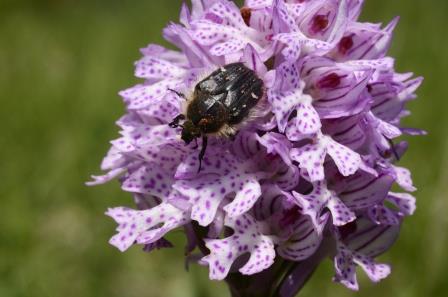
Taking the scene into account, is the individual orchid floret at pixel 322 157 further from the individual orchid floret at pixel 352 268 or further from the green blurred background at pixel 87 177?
the green blurred background at pixel 87 177

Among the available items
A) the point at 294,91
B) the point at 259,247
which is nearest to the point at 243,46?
the point at 294,91

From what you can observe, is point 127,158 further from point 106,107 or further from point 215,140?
point 106,107

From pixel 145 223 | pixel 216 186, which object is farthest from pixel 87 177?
pixel 216 186

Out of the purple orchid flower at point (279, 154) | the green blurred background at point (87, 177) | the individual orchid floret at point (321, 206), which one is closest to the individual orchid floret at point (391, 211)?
the purple orchid flower at point (279, 154)

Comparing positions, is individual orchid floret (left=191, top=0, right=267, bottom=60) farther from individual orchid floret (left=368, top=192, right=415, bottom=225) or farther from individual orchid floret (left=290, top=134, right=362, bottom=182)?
individual orchid floret (left=368, top=192, right=415, bottom=225)

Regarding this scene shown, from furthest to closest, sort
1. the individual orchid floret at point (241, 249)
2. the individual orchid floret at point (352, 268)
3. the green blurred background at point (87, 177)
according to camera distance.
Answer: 1. the green blurred background at point (87, 177)
2. the individual orchid floret at point (352, 268)
3. the individual orchid floret at point (241, 249)

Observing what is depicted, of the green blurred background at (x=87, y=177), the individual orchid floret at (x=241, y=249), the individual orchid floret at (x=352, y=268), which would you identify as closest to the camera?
the individual orchid floret at (x=241, y=249)

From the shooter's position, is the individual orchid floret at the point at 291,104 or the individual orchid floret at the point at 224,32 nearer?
the individual orchid floret at the point at 291,104
